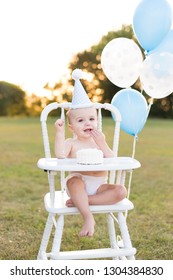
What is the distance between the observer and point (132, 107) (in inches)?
116

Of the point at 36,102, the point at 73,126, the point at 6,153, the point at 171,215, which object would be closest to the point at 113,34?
the point at 36,102

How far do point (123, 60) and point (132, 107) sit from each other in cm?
28

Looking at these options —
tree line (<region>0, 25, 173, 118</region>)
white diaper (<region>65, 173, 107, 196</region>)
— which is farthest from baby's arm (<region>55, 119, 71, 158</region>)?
tree line (<region>0, 25, 173, 118</region>)

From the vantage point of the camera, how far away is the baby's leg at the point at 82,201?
2479 mm

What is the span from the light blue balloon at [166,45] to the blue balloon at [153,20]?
2 cm

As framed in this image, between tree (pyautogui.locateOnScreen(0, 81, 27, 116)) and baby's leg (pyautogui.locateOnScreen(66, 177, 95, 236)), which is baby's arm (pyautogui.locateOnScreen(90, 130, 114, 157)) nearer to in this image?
baby's leg (pyautogui.locateOnScreen(66, 177, 95, 236))

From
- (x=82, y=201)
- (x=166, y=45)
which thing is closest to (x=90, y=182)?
(x=82, y=201)

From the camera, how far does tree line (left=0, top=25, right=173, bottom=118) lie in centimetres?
2006

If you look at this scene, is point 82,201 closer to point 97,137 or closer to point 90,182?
point 90,182

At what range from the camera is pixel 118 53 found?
2.92 meters

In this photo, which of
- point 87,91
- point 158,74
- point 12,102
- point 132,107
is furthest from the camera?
point 12,102

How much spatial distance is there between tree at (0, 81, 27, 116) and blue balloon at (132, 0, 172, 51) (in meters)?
19.6

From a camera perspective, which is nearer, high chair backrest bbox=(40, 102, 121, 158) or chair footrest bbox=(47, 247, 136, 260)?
chair footrest bbox=(47, 247, 136, 260)

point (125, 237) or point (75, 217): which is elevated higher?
point (125, 237)
